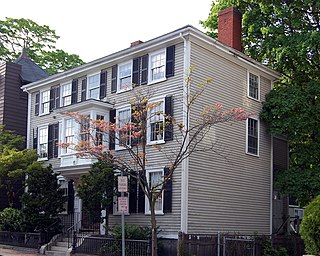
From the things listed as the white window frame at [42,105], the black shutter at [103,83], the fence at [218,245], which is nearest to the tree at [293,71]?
the fence at [218,245]

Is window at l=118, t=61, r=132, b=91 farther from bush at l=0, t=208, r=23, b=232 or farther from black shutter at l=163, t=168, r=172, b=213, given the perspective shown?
bush at l=0, t=208, r=23, b=232

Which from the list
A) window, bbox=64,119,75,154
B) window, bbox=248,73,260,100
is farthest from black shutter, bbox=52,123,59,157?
window, bbox=248,73,260,100

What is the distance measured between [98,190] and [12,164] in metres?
7.11

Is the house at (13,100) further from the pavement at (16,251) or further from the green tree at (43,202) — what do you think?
the green tree at (43,202)

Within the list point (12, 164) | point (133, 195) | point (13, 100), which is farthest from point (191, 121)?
point (13, 100)

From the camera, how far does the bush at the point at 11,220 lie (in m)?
25.3

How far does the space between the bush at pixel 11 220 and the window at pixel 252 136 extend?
11.6 m

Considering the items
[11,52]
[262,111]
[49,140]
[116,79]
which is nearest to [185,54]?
[116,79]

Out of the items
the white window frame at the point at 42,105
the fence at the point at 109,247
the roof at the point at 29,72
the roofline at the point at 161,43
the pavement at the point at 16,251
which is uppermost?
the roof at the point at 29,72

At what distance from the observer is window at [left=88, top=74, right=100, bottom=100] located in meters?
25.6

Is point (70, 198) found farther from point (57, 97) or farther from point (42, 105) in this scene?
point (42, 105)

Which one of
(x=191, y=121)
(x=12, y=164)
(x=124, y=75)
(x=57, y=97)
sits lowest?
(x=12, y=164)

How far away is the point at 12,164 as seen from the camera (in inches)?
1035

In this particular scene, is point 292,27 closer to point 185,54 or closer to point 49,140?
point 185,54
